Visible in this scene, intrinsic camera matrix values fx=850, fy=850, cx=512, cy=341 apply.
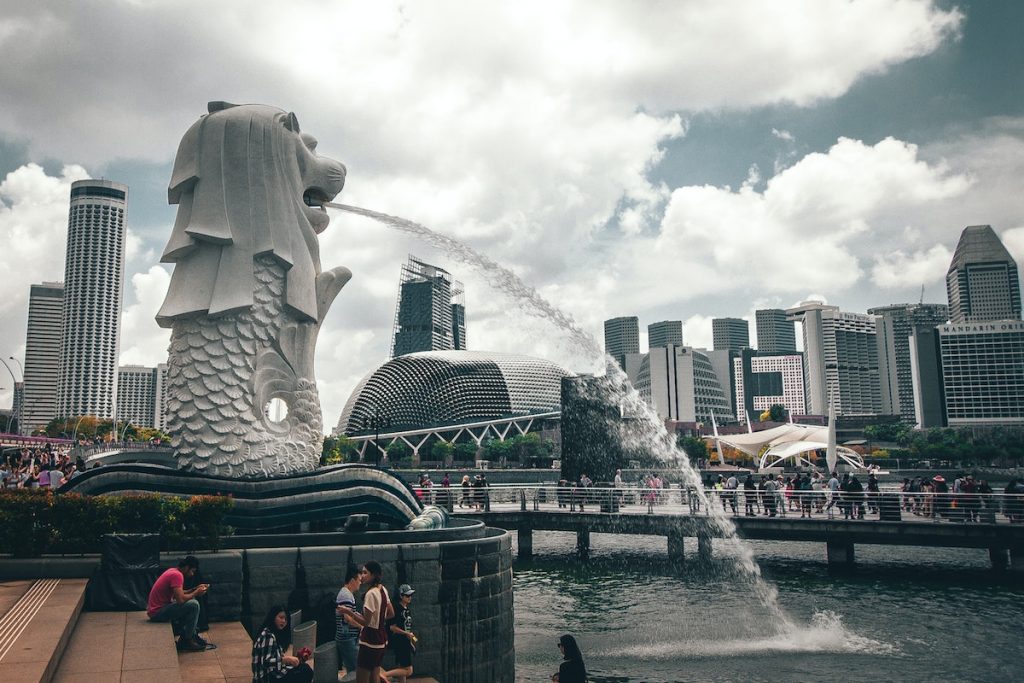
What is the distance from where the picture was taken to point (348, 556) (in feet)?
39.0

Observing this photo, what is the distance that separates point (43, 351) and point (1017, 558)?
669 feet

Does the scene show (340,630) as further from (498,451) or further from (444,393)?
(444,393)

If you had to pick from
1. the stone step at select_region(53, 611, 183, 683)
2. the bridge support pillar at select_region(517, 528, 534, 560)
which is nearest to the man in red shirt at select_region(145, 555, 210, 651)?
the stone step at select_region(53, 611, 183, 683)

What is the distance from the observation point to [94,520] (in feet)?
37.0

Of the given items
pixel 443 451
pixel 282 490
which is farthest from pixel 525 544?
pixel 443 451

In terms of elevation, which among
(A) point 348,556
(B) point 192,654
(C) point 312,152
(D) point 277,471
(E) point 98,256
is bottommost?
(B) point 192,654

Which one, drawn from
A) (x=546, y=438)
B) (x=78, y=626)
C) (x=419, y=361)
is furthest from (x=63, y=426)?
(x=78, y=626)

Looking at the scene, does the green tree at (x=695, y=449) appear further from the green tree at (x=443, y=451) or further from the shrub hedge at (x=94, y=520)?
the shrub hedge at (x=94, y=520)

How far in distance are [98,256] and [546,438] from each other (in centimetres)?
11746

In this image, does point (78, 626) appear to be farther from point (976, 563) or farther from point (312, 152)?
point (976, 563)

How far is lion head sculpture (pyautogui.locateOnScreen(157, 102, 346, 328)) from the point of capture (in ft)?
55.0

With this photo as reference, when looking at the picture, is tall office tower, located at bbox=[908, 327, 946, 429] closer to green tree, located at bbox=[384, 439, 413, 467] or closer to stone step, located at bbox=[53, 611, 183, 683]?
green tree, located at bbox=[384, 439, 413, 467]

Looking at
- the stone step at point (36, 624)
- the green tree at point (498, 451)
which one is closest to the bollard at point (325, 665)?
the stone step at point (36, 624)

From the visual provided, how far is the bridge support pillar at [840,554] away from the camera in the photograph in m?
24.2
